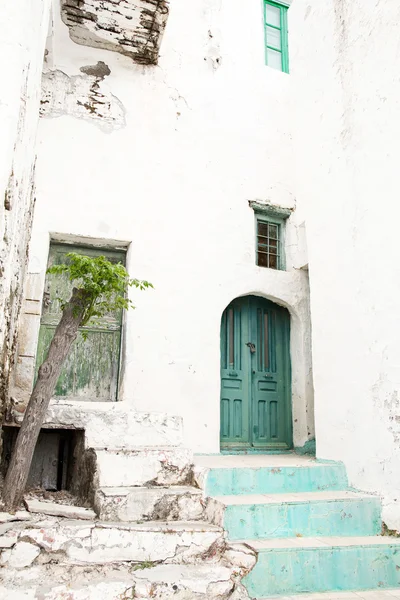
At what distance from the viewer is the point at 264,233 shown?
6945 millimetres

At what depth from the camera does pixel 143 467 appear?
12.5 feet

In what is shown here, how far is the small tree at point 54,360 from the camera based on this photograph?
10.9 feet

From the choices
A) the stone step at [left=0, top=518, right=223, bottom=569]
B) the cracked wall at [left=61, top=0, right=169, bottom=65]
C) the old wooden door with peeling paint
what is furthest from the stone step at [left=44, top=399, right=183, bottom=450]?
the cracked wall at [left=61, top=0, right=169, bottom=65]

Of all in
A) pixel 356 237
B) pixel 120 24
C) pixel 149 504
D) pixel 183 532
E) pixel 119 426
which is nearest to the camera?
pixel 183 532

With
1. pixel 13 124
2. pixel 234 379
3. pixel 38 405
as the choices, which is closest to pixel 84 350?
pixel 234 379

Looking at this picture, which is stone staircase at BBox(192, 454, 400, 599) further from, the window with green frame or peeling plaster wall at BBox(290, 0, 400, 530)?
the window with green frame

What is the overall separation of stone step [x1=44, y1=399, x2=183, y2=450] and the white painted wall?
1.22m

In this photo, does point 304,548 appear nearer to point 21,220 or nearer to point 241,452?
point 241,452

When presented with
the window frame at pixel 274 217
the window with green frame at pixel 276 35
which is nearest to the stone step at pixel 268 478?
the window frame at pixel 274 217

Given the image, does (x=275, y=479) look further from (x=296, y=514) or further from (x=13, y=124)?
(x=13, y=124)

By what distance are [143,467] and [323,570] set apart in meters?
1.48

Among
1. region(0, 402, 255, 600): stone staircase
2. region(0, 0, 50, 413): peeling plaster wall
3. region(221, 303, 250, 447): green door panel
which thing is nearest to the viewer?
region(0, 402, 255, 600): stone staircase

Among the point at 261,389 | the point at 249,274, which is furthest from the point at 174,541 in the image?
the point at 249,274

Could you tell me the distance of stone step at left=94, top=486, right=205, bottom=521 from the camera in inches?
135
